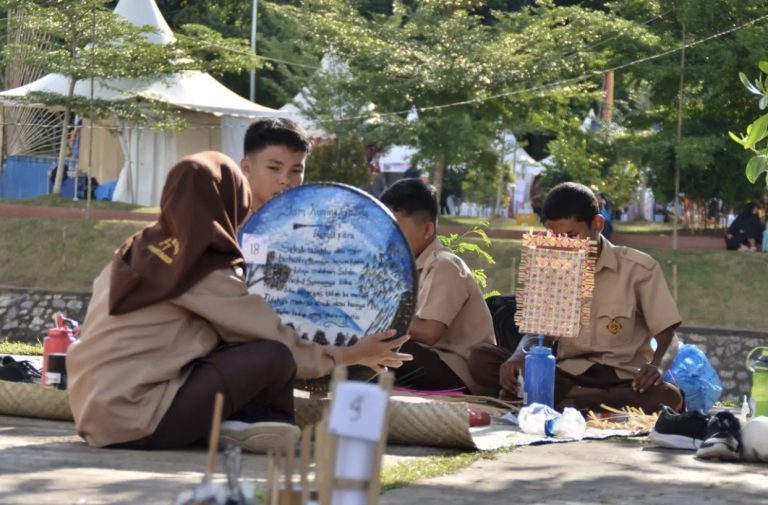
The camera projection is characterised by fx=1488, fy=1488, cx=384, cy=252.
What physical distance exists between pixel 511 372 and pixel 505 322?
1181 mm

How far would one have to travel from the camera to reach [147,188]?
32.6 meters

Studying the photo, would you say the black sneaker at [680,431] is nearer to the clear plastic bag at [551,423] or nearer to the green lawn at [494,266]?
the clear plastic bag at [551,423]

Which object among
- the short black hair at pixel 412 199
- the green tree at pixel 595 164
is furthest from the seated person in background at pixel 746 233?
the short black hair at pixel 412 199

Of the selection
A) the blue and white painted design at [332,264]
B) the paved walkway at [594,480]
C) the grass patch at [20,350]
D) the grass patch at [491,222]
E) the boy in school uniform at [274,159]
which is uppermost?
the boy in school uniform at [274,159]

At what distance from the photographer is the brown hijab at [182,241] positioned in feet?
18.0

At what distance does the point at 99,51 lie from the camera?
1078 inches

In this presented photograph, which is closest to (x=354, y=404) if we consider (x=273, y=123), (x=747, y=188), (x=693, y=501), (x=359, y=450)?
(x=359, y=450)

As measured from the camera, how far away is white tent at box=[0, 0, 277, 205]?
29.0 metres

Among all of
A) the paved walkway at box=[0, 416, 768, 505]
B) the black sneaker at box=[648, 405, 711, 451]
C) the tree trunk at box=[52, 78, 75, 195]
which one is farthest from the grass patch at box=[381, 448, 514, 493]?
the tree trunk at box=[52, 78, 75, 195]

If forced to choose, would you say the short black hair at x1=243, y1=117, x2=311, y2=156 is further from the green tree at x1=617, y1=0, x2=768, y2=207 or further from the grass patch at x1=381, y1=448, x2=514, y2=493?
the green tree at x1=617, y1=0, x2=768, y2=207

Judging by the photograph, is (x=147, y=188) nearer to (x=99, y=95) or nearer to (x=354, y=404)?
(x=99, y=95)

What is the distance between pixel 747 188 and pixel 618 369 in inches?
698

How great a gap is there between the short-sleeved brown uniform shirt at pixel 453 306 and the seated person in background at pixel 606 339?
0.48ft

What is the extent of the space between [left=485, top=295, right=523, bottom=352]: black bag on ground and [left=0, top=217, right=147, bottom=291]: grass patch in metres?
15.2
